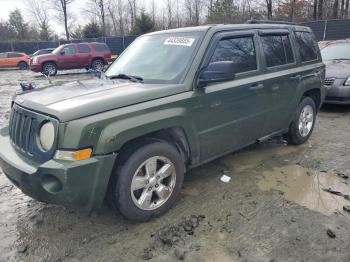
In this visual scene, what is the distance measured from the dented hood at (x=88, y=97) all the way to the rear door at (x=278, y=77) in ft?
5.28

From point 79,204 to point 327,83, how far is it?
6.62 meters

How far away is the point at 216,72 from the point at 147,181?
131cm

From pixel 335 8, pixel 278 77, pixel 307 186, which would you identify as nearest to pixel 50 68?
pixel 278 77

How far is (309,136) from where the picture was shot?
5.72m

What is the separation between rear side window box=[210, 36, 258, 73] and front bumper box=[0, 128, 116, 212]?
1.79 m

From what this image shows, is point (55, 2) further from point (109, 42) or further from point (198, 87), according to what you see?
point (198, 87)

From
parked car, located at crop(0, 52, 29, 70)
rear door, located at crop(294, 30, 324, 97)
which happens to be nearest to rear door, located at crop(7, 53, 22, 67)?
parked car, located at crop(0, 52, 29, 70)

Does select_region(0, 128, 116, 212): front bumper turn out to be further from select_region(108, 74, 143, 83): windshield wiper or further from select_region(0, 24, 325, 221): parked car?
select_region(108, 74, 143, 83): windshield wiper

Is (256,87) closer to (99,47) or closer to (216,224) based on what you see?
(216,224)

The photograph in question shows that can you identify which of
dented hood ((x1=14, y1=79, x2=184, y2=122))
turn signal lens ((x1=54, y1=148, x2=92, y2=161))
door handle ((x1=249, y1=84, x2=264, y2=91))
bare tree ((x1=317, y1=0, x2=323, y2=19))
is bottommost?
turn signal lens ((x1=54, y1=148, x2=92, y2=161))

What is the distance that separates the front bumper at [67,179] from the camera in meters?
2.68

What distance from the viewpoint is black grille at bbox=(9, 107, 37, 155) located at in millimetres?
2973

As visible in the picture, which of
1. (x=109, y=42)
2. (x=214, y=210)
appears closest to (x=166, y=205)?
(x=214, y=210)

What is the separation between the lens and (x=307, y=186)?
4070mm
